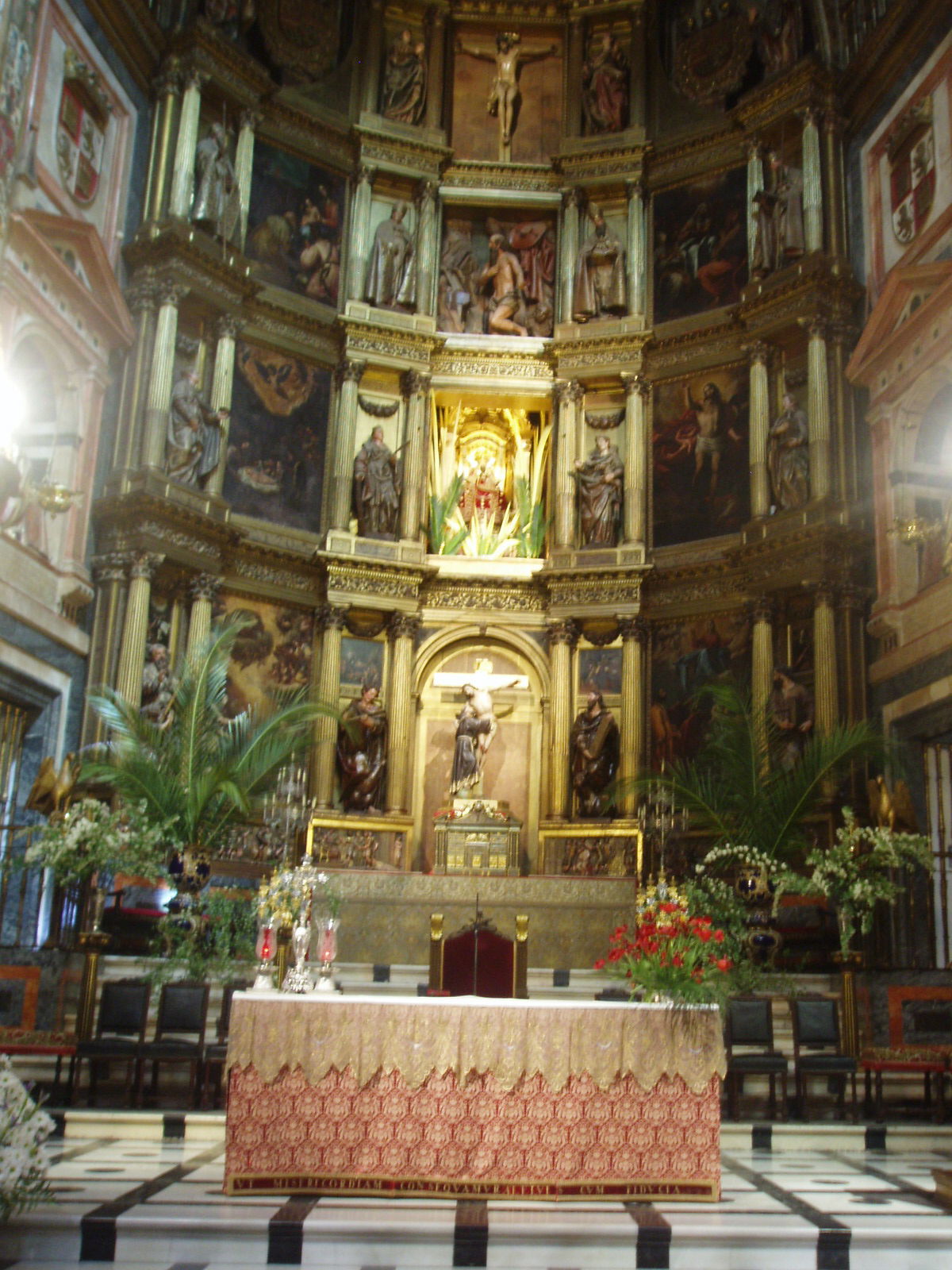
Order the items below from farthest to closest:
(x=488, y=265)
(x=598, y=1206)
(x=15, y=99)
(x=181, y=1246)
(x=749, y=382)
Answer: (x=488, y=265), (x=749, y=382), (x=15, y=99), (x=598, y=1206), (x=181, y=1246)

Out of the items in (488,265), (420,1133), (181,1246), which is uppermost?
(488,265)

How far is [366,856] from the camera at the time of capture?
1747 centimetres

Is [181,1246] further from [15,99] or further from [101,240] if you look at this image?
[101,240]

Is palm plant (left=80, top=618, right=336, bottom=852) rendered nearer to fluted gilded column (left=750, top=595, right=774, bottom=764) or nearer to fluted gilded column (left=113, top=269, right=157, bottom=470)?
fluted gilded column (left=113, top=269, right=157, bottom=470)

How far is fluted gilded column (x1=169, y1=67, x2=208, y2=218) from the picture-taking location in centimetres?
1783

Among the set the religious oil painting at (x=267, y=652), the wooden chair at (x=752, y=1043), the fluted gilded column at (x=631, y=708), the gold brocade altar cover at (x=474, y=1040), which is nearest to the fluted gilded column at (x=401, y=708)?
the religious oil painting at (x=267, y=652)

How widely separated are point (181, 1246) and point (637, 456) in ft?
46.9

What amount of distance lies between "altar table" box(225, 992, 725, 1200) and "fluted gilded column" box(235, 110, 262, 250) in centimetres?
1397

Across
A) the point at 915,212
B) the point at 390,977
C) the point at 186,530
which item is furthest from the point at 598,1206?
the point at 915,212

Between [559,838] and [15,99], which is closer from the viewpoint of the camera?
[15,99]

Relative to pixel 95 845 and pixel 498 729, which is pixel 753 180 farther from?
pixel 95 845

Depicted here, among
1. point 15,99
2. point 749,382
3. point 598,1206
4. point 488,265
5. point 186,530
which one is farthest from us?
point 488,265

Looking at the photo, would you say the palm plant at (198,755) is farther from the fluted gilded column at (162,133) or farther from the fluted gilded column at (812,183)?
the fluted gilded column at (812,183)

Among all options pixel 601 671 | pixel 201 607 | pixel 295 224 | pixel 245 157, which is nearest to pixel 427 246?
pixel 295 224
